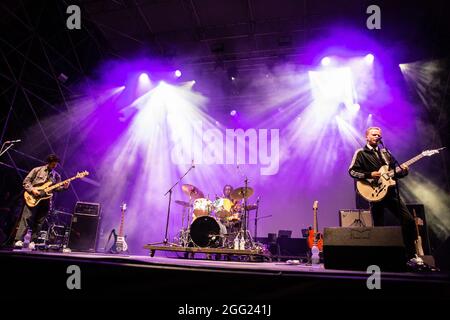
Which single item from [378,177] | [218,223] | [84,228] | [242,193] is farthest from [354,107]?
[84,228]

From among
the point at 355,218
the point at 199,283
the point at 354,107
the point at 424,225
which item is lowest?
the point at 199,283

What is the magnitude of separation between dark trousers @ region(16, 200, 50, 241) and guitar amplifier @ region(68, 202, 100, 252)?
50.2 inches

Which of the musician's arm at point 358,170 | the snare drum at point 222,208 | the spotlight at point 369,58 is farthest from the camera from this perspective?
the spotlight at point 369,58

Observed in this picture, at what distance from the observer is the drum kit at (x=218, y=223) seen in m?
5.91

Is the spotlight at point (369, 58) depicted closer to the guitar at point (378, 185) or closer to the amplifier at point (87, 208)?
the guitar at point (378, 185)

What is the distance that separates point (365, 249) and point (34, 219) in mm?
6030

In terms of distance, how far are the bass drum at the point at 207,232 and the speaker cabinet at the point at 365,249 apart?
10.2ft

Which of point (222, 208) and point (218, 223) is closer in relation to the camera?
point (218, 223)

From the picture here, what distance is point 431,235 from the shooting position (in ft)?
23.7

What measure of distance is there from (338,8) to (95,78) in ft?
25.1

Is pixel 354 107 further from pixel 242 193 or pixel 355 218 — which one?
pixel 242 193

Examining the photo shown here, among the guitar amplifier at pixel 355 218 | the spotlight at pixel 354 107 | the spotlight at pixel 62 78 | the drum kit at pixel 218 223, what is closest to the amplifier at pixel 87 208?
the drum kit at pixel 218 223

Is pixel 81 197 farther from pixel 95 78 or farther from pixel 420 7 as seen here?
pixel 420 7

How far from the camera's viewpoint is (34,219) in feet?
19.2
